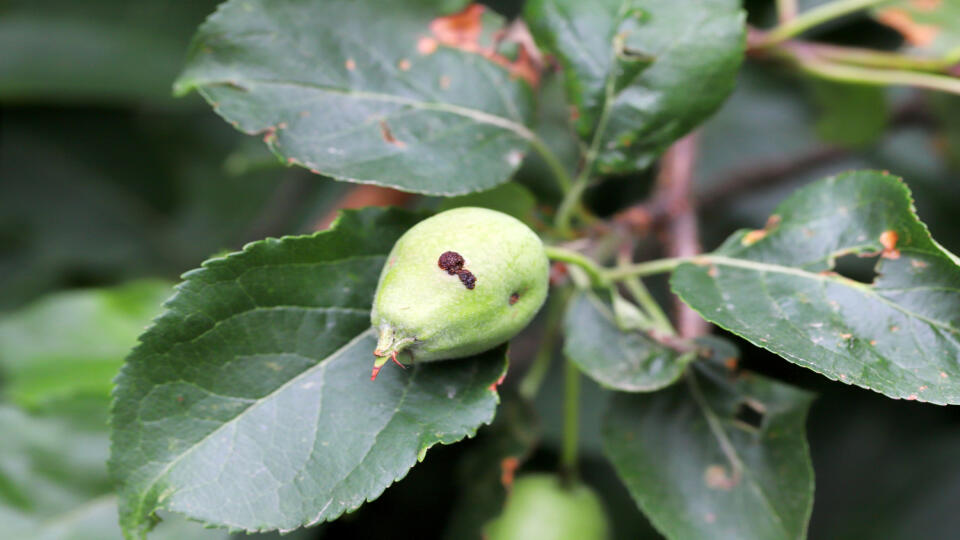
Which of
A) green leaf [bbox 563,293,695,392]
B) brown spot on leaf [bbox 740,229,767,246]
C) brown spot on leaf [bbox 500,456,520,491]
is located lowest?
brown spot on leaf [bbox 500,456,520,491]

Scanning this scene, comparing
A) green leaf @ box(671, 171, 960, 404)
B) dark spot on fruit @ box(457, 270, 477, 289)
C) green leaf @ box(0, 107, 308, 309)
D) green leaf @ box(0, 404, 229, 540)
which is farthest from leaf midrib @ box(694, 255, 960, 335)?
green leaf @ box(0, 107, 308, 309)

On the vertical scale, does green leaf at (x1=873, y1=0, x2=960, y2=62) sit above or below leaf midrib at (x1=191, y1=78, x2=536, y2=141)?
below

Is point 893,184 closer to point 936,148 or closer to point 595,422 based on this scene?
point 595,422

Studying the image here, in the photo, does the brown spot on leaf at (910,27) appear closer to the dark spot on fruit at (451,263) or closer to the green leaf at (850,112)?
the green leaf at (850,112)

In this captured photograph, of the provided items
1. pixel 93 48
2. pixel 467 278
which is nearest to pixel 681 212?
pixel 467 278

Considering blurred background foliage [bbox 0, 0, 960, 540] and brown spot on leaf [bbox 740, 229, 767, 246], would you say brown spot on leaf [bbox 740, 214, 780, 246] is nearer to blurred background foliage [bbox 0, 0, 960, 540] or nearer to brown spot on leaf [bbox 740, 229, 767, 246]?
brown spot on leaf [bbox 740, 229, 767, 246]
